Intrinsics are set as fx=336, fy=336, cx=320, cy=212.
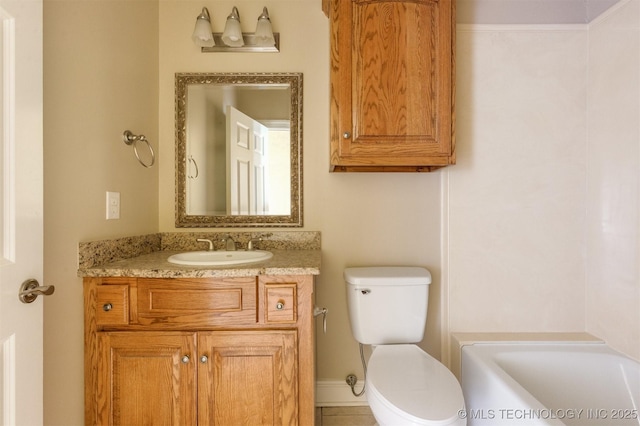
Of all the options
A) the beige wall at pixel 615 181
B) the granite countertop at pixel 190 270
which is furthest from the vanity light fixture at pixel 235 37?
the beige wall at pixel 615 181

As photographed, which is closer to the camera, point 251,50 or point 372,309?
point 372,309

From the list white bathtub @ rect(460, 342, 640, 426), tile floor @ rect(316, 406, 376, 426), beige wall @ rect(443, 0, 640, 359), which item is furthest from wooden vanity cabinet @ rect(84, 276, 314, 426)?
beige wall @ rect(443, 0, 640, 359)

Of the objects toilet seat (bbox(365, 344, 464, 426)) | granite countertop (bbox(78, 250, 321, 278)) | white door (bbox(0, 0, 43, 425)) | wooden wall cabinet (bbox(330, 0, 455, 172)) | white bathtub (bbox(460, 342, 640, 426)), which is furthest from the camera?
wooden wall cabinet (bbox(330, 0, 455, 172))

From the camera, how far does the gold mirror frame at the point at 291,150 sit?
182 centimetres

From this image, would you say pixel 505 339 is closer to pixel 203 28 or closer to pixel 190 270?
pixel 190 270

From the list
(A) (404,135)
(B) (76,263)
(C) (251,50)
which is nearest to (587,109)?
(A) (404,135)

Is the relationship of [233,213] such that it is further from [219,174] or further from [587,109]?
[587,109]

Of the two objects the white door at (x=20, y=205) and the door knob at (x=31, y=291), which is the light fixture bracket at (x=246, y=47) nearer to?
the white door at (x=20, y=205)

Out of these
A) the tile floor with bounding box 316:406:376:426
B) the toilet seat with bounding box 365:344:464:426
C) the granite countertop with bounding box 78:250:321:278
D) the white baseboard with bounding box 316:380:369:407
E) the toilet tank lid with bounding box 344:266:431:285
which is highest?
the granite countertop with bounding box 78:250:321:278

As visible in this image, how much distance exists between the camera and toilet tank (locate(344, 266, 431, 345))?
5.23 feet

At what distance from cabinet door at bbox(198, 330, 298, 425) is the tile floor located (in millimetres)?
592

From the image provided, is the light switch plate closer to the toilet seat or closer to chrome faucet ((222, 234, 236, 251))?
chrome faucet ((222, 234, 236, 251))

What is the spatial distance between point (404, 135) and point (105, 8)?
1.35 m

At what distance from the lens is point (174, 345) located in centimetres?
124
